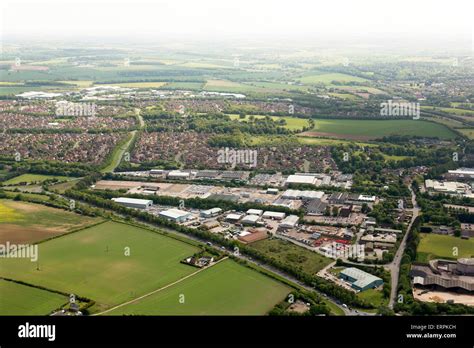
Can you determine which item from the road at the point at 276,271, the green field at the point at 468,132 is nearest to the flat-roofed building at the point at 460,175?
the green field at the point at 468,132

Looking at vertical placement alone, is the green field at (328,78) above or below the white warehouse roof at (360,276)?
above

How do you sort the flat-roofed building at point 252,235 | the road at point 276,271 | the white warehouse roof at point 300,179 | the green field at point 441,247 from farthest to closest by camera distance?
1. the white warehouse roof at point 300,179
2. the flat-roofed building at point 252,235
3. the green field at point 441,247
4. the road at point 276,271

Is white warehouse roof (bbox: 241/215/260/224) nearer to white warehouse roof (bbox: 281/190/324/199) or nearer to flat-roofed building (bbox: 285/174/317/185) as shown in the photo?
white warehouse roof (bbox: 281/190/324/199)

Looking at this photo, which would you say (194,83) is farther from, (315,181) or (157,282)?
(157,282)

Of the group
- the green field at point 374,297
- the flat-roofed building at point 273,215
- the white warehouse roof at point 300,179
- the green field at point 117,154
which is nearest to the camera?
the green field at point 374,297

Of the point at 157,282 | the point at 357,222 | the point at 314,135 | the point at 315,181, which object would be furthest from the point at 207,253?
the point at 314,135

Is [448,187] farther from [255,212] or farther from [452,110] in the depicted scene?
[452,110]

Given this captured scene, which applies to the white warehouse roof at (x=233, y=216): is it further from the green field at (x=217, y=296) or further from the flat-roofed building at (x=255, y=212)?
the green field at (x=217, y=296)
